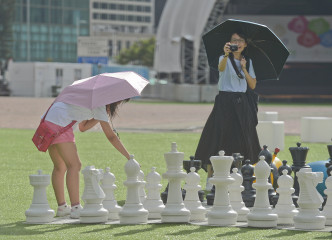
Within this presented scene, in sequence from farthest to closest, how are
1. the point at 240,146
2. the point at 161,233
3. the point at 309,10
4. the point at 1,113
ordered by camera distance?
the point at 309,10 < the point at 1,113 < the point at 240,146 < the point at 161,233

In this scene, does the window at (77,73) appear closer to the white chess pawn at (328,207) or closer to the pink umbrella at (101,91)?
the pink umbrella at (101,91)

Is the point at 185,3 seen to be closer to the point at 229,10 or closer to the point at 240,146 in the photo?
the point at 229,10

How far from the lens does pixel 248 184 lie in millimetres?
9023

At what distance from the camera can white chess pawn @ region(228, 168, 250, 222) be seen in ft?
26.9

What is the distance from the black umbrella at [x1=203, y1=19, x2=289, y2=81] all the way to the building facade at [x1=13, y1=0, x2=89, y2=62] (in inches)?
4497

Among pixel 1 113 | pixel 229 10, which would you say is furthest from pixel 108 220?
pixel 229 10

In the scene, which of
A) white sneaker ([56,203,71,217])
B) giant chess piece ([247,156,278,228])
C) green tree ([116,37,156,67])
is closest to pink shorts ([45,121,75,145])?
white sneaker ([56,203,71,217])

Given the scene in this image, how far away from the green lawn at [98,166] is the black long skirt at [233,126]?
4.07 feet

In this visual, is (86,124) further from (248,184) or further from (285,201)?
(285,201)

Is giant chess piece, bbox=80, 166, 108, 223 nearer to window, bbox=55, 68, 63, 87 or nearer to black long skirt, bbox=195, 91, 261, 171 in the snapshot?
black long skirt, bbox=195, 91, 261, 171

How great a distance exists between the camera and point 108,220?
324 inches

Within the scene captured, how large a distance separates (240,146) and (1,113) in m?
26.6

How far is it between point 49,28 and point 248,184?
4868 inches

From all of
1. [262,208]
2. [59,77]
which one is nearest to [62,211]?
[262,208]
